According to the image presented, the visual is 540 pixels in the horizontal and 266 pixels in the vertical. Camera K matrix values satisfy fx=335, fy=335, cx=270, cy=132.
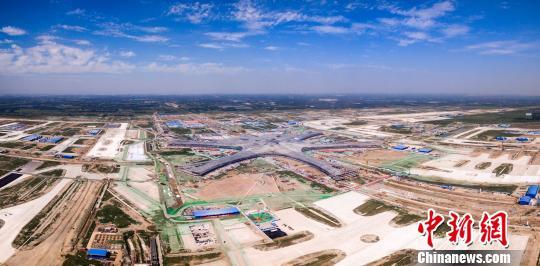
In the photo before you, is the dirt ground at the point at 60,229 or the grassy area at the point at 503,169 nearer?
the dirt ground at the point at 60,229

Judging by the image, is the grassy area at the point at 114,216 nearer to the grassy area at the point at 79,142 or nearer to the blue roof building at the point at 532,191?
the grassy area at the point at 79,142

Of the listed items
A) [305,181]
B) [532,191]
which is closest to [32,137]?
[305,181]

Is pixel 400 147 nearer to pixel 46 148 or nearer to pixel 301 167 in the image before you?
pixel 301 167

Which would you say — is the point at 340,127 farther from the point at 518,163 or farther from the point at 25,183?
the point at 25,183

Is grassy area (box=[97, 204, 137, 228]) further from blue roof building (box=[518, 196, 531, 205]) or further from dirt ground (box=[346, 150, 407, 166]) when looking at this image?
blue roof building (box=[518, 196, 531, 205])

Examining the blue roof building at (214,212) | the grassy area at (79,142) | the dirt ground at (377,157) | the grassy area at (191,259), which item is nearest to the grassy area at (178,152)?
the grassy area at (79,142)

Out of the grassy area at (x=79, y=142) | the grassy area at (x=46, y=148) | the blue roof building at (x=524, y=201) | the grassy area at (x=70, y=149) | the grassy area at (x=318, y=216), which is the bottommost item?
the grassy area at (x=318, y=216)
